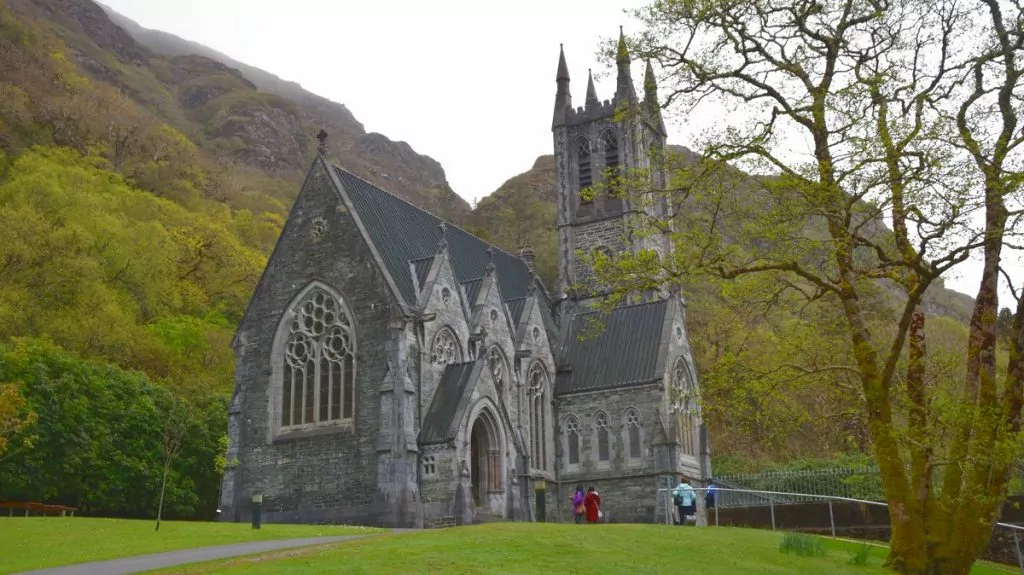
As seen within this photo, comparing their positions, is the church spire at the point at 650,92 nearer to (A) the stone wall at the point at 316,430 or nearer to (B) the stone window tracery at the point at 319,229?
(A) the stone wall at the point at 316,430

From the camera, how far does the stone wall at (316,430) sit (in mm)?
30359

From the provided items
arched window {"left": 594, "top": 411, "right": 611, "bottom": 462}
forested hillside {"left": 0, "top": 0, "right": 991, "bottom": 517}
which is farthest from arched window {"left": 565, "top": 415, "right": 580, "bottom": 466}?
forested hillside {"left": 0, "top": 0, "right": 991, "bottom": 517}

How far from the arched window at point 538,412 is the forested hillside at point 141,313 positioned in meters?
6.49

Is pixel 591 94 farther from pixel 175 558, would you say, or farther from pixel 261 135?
pixel 261 135

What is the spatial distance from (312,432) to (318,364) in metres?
2.26

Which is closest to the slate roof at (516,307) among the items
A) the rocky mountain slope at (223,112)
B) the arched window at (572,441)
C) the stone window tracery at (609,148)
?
the arched window at (572,441)

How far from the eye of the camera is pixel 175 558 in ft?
56.0

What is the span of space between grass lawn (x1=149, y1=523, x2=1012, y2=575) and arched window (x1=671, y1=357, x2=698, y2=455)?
1876cm

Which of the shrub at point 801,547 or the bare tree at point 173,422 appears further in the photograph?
the bare tree at point 173,422

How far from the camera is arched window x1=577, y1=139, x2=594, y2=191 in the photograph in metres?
52.1

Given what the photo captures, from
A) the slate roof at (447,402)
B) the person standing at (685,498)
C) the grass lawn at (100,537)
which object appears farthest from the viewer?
the slate roof at (447,402)

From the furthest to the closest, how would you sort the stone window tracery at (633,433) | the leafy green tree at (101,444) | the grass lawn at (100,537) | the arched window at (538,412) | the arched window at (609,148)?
the arched window at (609,148) → the arched window at (538,412) → the stone window tracery at (633,433) → the leafy green tree at (101,444) → the grass lawn at (100,537)

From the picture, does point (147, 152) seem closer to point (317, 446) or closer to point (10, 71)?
point (10, 71)

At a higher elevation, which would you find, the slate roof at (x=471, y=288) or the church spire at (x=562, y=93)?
the church spire at (x=562, y=93)
